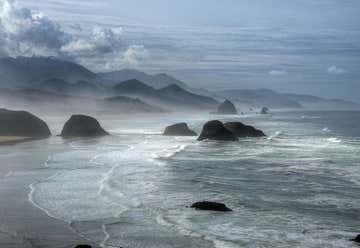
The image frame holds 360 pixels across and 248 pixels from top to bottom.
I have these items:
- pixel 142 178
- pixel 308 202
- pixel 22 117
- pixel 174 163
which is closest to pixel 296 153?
pixel 174 163

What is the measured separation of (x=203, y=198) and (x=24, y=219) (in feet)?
34.1

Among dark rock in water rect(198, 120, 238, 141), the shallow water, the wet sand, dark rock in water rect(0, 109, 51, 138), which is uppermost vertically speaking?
dark rock in water rect(0, 109, 51, 138)

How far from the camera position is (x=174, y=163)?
50.9 metres

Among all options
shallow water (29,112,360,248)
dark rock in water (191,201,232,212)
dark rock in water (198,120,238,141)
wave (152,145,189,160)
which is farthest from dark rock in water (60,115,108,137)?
dark rock in water (191,201,232,212)

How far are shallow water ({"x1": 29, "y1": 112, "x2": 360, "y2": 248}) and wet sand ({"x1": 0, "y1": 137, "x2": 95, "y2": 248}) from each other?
71 centimetres

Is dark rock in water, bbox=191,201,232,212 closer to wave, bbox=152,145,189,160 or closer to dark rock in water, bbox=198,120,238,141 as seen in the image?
wave, bbox=152,145,189,160

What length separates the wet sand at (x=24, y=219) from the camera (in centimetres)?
2189

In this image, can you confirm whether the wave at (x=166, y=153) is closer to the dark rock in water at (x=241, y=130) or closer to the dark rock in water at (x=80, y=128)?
the dark rock in water at (x=241, y=130)

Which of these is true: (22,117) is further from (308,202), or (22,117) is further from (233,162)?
(308,202)

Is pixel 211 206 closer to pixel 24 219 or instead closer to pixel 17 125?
pixel 24 219

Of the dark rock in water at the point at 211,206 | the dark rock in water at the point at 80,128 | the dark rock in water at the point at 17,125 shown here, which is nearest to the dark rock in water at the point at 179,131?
the dark rock in water at the point at 80,128

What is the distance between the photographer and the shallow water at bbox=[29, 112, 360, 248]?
23250mm

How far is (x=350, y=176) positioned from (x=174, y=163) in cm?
1573

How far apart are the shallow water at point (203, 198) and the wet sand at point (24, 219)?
0.71 meters
